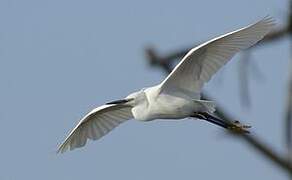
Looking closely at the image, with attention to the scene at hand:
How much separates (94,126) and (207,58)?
1663mm

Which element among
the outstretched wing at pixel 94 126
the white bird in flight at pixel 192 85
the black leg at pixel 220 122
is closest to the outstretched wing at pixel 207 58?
the white bird in flight at pixel 192 85

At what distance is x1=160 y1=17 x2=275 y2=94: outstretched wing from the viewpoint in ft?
12.6

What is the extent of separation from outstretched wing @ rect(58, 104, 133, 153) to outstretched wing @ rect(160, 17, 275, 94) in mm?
1225

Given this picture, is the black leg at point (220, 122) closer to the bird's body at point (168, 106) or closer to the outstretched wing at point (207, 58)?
the bird's body at point (168, 106)

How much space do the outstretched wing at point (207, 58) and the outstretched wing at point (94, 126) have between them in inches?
48.2

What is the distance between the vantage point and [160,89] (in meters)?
4.12

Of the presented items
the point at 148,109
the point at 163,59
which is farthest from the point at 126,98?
the point at 163,59

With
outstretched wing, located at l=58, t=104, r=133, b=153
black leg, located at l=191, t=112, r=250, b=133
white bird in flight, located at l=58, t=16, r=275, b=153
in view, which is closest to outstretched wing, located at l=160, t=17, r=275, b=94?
white bird in flight, located at l=58, t=16, r=275, b=153

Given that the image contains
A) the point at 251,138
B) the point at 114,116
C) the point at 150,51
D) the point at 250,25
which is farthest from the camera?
the point at 114,116

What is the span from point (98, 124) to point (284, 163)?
10.1 ft

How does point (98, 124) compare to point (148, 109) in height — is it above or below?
below

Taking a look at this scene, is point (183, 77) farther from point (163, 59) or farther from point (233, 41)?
point (163, 59)

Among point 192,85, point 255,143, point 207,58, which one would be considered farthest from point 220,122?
point 255,143

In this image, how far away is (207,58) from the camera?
417 centimetres
